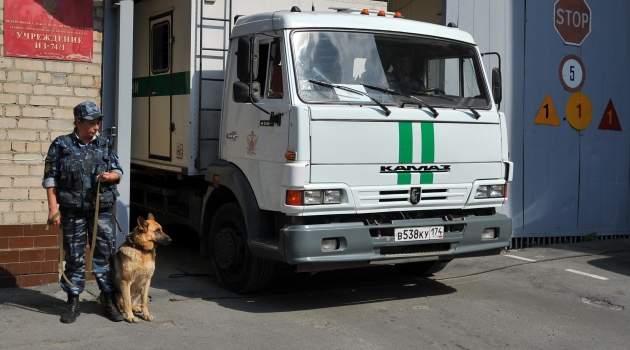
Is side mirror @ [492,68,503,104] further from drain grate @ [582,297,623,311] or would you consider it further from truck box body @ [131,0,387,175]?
drain grate @ [582,297,623,311]

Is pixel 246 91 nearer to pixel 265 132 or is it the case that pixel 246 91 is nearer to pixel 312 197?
pixel 265 132

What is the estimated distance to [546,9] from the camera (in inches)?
409

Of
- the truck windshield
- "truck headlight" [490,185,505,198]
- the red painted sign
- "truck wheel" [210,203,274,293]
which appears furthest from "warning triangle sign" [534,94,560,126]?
the red painted sign

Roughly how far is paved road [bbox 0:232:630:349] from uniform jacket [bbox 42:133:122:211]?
982mm

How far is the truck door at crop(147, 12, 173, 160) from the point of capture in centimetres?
867

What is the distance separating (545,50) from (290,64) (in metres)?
4.88

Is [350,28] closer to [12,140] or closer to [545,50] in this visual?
[12,140]

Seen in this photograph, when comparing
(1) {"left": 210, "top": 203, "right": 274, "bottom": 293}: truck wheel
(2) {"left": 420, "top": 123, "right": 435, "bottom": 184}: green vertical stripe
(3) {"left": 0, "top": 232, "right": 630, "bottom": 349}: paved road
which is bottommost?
(3) {"left": 0, "top": 232, "right": 630, "bottom": 349}: paved road

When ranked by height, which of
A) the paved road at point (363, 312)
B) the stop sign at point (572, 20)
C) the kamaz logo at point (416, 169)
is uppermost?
the stop sign at point (572, 20)

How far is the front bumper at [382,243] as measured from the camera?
6.51 meters

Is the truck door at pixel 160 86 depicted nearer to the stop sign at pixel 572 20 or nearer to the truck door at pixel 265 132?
the truck door at pixel 265 132

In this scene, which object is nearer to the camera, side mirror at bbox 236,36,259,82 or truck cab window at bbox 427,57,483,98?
side mirror at bbox 236,36,259,82

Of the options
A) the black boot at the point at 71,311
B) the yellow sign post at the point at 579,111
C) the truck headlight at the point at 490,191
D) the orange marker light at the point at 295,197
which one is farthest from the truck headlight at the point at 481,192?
the yellow sign post at the point at 579,111

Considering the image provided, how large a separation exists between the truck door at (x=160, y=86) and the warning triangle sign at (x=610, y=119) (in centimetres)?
589
